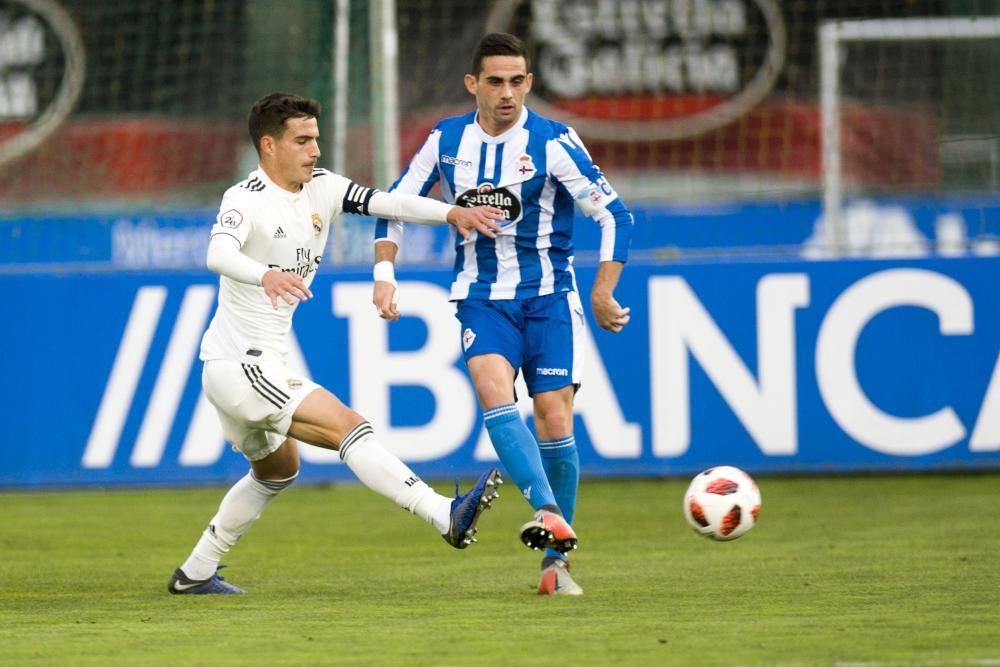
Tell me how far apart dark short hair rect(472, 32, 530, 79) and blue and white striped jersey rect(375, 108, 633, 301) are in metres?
0.25

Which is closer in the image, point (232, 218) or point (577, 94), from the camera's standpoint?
point (232, 218)

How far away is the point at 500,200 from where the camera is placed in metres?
6.77

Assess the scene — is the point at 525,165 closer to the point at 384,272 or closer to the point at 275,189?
the point at 384,272

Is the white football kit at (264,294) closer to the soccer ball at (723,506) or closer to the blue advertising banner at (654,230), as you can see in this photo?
the soccer ball at (723,506)

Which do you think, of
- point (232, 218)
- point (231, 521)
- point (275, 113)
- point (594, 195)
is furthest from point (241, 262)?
point (594, 195)

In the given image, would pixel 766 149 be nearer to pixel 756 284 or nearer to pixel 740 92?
pixel 740 92

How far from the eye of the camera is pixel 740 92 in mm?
14930

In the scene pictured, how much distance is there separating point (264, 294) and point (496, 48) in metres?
1.23

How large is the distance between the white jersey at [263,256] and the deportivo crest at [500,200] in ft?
1.97

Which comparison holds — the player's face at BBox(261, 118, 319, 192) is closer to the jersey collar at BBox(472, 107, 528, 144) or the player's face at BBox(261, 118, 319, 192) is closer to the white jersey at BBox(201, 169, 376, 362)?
the white jersey at BBox(201, 169, 376, 362)

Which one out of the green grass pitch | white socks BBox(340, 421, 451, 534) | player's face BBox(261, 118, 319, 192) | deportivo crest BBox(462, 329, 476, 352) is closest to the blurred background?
the green grass pitch

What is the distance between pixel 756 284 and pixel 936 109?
3.55m

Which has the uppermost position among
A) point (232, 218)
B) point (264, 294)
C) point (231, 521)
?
point (232, 218)

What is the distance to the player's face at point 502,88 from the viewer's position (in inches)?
261
